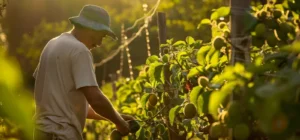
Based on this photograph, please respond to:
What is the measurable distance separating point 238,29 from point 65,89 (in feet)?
6.72

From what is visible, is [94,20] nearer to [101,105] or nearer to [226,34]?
[101,105]

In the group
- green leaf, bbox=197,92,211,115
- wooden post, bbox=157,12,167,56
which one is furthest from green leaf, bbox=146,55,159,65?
green leaf, bbox=197,92,211,115

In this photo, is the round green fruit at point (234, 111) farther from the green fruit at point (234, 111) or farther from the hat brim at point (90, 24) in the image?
the hat brim at point (90, 24)

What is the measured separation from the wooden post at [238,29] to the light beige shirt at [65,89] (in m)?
1.81

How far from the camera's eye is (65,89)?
4398mm

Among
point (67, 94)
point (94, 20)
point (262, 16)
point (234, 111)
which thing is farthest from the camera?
point (94, 20)

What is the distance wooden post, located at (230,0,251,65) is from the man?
1796mm

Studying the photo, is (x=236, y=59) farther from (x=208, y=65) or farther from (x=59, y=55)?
(x=59, y=55)

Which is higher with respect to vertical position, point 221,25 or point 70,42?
point 221,25

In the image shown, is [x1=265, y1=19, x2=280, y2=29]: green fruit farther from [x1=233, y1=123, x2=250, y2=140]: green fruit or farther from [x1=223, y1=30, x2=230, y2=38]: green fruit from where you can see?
[x1=233, y1=123, x2=250, y2=140]: green fruit

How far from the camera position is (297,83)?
1.67 m

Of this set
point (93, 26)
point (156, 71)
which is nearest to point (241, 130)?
point (156, 71)

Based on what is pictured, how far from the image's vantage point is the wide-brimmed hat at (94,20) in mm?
4707

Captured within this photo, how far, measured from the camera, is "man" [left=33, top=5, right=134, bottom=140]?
4309 mm
